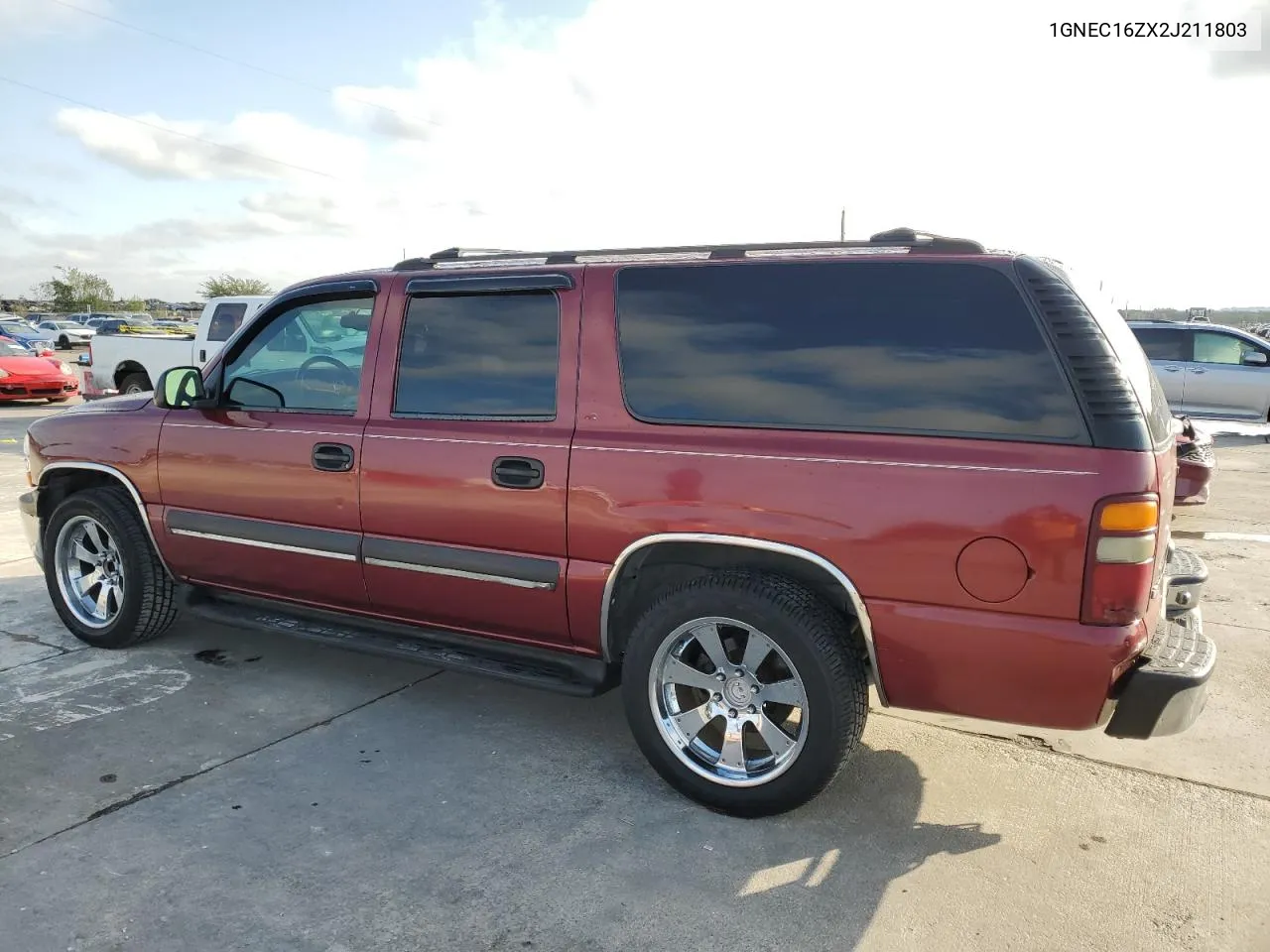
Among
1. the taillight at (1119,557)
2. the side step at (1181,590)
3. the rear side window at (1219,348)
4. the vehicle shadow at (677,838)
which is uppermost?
the rear side window at (1219,348)

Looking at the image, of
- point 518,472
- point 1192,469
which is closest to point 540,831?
point 518,472

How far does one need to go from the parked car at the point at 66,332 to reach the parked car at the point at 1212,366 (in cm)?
4365

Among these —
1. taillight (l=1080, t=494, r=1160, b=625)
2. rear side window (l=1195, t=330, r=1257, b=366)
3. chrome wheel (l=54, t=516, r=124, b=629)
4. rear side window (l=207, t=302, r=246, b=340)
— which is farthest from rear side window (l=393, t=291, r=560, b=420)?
rear side window (l=1195, t=330, r=1257, b=366)

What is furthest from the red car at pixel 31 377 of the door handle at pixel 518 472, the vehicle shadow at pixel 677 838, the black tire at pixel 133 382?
the door handle at pixel 518 472

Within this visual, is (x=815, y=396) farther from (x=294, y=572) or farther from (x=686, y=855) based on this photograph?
(x=294, y=572)

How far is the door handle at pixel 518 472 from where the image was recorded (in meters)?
3.51

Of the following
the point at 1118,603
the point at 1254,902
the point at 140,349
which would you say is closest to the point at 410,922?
the point at 1118,603

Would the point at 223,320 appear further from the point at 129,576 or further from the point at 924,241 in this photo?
the point at 924,241

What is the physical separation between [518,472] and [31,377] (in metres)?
17.1

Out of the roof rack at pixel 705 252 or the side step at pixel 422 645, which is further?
the side step at pixel 422 645

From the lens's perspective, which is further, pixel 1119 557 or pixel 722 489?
pixel 722 489

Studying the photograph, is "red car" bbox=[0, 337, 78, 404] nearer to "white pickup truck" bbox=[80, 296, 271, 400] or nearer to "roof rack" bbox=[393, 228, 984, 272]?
"white pickup truck" bbox=[80, 296, 271, 400]

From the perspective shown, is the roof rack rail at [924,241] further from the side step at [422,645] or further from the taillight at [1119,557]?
the side step at [422,645]

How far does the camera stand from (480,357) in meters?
3.80
